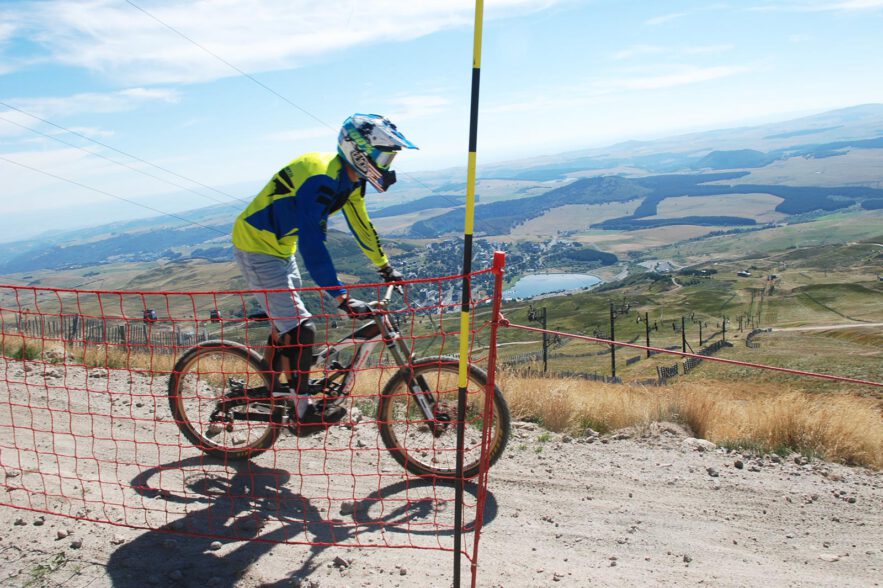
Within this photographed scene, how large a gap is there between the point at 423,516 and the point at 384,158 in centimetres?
314

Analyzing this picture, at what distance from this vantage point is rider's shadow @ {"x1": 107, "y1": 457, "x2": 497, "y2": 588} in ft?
13.2

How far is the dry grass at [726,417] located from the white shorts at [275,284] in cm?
339

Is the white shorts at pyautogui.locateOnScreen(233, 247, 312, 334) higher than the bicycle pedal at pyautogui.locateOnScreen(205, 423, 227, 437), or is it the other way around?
the white shorts at pyautogui.locateOnScreen(233, 247, 312, 334)

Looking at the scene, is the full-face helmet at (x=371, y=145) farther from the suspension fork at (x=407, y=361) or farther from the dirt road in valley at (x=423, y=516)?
the dirt road in valley at (x=423, y=516)

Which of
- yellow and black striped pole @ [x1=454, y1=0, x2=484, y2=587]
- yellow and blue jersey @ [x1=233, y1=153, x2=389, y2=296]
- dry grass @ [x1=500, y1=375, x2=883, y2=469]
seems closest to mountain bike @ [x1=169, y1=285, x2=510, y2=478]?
yellow and blue jersey @ [x1=233, y1=153, x2=389, y2=296]

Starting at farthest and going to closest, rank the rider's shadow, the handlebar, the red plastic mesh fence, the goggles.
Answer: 1. the handlebar
2. the goggles
3. the red plastic mesh fence
4. the rider's shadow

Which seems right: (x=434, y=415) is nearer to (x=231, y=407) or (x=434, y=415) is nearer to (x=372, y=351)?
(x=372, y=351)

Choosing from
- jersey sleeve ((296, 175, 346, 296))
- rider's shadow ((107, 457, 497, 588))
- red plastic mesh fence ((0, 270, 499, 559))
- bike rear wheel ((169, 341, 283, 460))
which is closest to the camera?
rider's shadow ((107, 457, 497, 588))

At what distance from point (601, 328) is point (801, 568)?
111084mm

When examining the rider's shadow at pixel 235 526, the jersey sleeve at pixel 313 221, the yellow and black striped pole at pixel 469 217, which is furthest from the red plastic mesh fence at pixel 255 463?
the jersey sleeve at pixel 313 221

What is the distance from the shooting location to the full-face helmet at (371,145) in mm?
4898

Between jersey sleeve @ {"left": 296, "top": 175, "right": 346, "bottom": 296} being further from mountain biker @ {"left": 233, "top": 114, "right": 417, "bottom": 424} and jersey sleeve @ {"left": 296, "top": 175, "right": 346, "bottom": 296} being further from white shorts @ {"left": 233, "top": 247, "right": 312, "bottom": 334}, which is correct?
white shorts @ {"left": 233, "top": 247, "right": 312, "bottom": 334}

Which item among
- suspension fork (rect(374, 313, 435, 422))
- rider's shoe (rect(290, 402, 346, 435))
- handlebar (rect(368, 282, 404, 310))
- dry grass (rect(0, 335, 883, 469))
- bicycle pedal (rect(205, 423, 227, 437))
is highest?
handlebar (rect(368, 282, 404, 310))

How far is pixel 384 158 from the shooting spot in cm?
501
